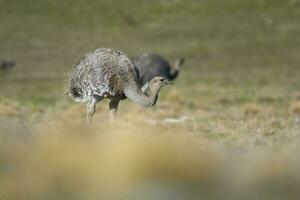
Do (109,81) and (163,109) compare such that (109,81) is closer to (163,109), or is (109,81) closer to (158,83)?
(158,83)

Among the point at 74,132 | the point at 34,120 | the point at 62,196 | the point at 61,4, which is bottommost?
the point at 62,196

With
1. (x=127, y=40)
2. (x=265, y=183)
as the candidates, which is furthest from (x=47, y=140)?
→ (x=127, y=40)

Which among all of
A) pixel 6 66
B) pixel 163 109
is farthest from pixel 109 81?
pixel 6 66

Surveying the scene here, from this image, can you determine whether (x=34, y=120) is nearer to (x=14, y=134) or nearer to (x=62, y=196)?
(x=14, y=134)

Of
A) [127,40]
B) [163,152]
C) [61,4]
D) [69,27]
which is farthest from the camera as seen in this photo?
[61,4]

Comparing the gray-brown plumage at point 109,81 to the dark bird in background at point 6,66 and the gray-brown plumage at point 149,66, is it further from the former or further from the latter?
the dark bird in background at point 6,66

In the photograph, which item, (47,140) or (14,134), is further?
(14,134)

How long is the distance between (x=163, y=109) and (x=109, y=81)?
7.66 m

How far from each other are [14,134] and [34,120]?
32.4 ft

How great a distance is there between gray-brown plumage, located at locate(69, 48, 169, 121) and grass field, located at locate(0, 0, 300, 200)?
0.67 metres

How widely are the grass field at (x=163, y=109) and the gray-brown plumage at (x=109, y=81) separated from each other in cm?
67

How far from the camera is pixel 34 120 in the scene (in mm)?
18328

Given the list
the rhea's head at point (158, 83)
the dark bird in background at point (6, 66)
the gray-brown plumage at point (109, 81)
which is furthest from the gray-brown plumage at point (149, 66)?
the dark bird in background at point (6, 66)

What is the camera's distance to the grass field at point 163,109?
23.1 ft
